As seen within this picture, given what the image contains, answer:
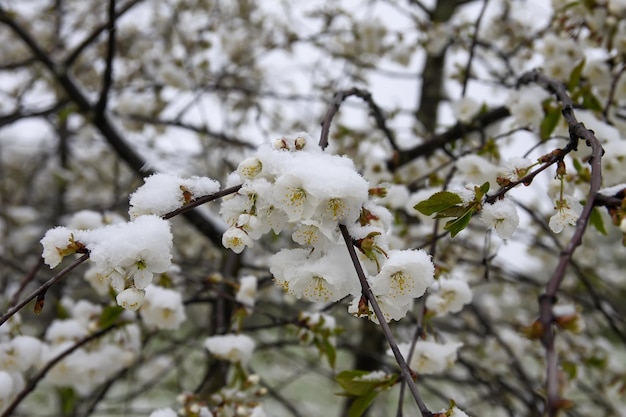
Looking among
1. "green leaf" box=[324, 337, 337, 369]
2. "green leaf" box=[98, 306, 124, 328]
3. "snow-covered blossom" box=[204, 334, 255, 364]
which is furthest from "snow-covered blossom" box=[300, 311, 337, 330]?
"green leaf" box=[98, 306, 124, 328]

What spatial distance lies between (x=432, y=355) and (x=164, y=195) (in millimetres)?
749

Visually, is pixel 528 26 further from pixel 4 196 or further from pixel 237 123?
pixel 4 196

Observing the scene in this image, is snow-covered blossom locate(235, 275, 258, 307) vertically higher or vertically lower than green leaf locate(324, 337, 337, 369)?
higher

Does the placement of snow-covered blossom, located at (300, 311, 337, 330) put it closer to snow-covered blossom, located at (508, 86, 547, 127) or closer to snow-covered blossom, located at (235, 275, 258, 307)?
snow-covered blossom, located at (235, 275, 258, 307)

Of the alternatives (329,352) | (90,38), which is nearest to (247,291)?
(329,352)

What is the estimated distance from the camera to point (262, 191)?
2.62 feet

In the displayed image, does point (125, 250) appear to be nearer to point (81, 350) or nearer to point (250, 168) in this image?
point (250, 168)

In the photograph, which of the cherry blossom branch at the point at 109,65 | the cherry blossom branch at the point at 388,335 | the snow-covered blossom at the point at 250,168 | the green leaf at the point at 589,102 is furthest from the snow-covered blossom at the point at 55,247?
the green leaf at the point at 589,102

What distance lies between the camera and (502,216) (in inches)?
32.2

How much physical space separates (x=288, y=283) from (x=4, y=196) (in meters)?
4.14

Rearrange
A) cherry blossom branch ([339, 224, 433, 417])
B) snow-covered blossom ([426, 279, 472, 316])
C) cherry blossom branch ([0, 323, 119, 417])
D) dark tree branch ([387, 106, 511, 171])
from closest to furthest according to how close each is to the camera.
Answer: cherry blossom branch ([339, 224, 433, 417]) → cherry blossom branch ([0, 323, 119, 417]) → snow-covered blossom ([426, 279, 472, 316]) → dark tree branch ([387, 106, 511, 171])

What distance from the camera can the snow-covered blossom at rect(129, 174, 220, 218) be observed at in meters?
0.80

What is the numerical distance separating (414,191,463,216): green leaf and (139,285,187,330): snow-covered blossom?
37.6 inches

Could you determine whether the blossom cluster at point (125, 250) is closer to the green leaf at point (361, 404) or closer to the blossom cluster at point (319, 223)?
the blossom cluster at point (319, 223)
